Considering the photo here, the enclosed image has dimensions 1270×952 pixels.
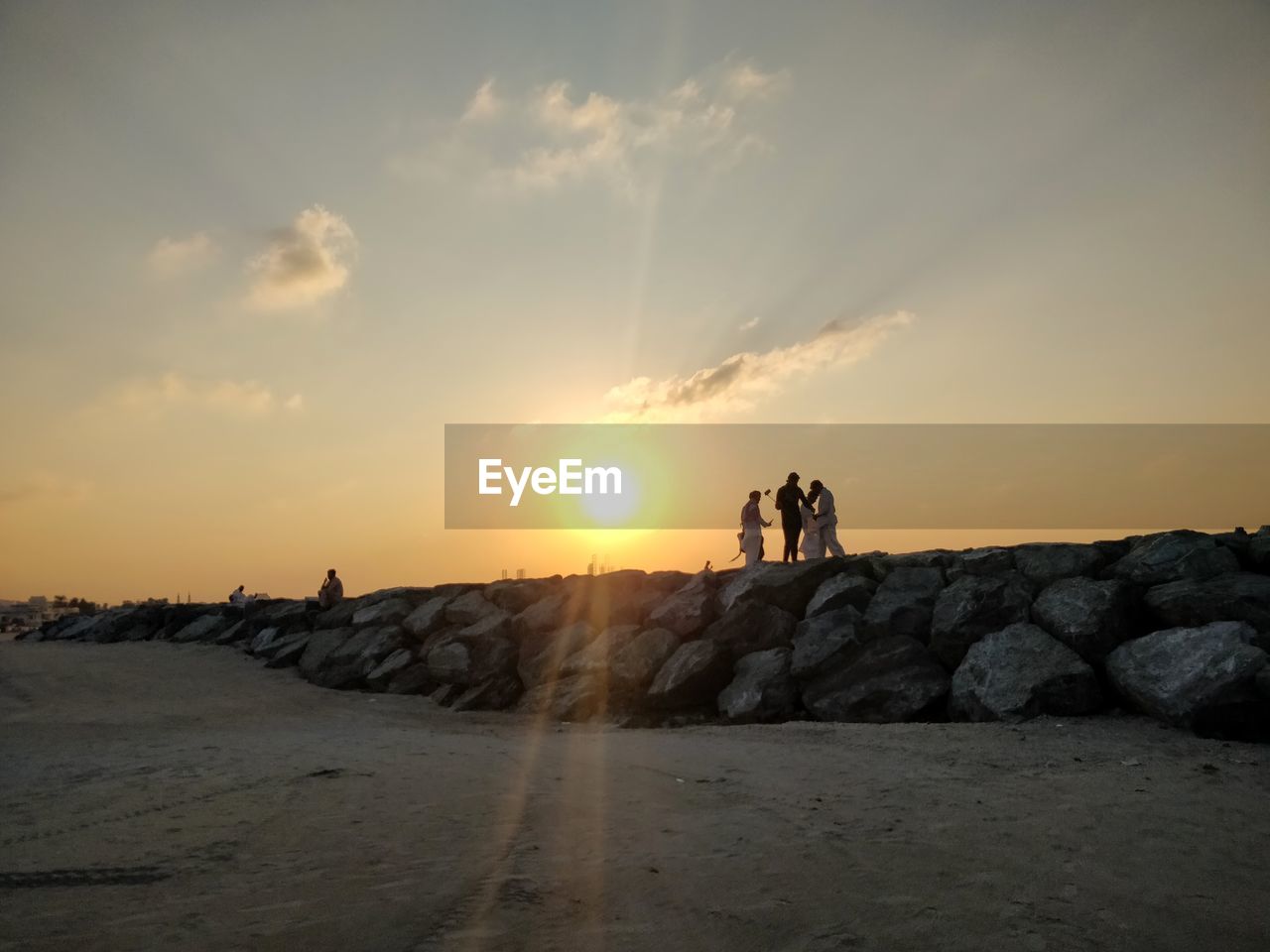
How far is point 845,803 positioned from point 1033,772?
224 centimetres

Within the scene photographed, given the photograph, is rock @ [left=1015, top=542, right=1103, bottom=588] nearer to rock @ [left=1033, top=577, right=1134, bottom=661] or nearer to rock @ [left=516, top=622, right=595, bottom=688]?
rock @ [left=1033, top=577, right=1134, bottom=661]

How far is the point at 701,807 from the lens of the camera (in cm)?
651

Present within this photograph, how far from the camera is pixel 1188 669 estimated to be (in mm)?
8914

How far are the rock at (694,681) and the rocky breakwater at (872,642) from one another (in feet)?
0.08

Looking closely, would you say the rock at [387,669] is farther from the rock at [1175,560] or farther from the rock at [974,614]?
the rock at [1175,560]

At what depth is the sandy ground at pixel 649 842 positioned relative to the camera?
166 inches

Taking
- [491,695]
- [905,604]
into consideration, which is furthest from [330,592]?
[905,604]

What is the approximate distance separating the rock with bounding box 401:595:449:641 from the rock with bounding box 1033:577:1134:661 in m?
12.1

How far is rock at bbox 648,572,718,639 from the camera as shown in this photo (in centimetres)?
1419

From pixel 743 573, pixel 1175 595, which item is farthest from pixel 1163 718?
pixel 743 573

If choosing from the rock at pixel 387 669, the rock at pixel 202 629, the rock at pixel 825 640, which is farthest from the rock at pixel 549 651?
the rock at pixel 202 629

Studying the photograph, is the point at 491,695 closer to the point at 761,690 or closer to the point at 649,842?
the point at 761,690

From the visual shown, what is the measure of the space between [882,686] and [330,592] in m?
16.3

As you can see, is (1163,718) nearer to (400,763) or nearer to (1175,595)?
(1175,595)
